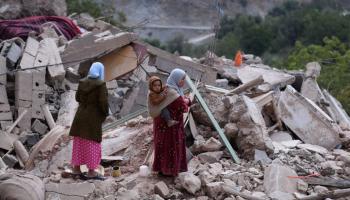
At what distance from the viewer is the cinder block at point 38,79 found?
8.73 metres

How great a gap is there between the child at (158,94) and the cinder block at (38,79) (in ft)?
11.4

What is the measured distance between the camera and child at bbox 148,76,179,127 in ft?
18.8

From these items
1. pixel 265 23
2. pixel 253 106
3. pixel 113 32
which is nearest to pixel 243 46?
pixel 265 23

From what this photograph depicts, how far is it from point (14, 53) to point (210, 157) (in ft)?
13.1

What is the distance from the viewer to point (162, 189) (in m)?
5.81

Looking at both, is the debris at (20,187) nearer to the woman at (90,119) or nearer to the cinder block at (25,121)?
the woman at (90,119)

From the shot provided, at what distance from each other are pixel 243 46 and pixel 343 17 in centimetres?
818

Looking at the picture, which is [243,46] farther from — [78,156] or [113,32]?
[78,156]

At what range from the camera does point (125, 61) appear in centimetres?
1000

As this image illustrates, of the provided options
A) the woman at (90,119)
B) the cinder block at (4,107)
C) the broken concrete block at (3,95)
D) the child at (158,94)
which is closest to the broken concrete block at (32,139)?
the cinder block at (4,107)

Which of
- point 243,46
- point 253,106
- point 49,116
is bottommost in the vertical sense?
point 243,46

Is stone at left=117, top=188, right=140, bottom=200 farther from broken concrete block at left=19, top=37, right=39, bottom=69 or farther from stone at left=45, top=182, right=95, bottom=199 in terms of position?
broken concrete block at left=19, top=37, right=39, bottom=69

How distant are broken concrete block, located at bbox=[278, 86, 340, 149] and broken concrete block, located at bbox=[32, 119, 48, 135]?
339 cm

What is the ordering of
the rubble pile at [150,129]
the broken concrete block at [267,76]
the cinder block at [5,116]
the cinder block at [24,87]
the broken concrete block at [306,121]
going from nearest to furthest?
the rubble pile at [150,129], the broken concrete block at [306,121], the cinder block at [5,116], the cinder block at [24,87], the broken concrete block at [267,76]
